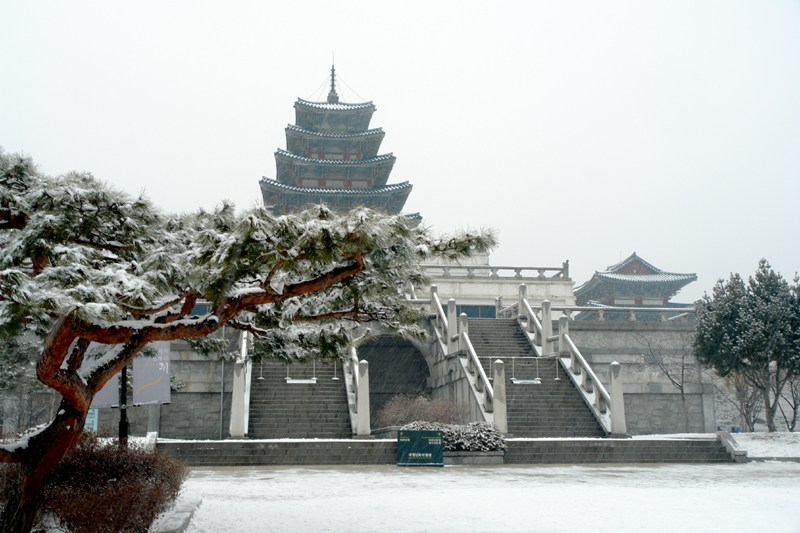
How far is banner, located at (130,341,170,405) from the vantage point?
1373 centimetres

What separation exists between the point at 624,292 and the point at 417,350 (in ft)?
74.4

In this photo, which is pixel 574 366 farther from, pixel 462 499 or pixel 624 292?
pixel 624 292

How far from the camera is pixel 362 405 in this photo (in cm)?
1717

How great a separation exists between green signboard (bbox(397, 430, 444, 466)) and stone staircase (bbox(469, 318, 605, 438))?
11.0 feet

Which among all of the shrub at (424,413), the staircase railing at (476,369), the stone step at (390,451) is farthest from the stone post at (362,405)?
the staircase railing at (476,369)

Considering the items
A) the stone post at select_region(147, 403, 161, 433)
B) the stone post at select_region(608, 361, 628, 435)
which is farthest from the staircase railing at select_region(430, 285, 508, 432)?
the stone post at select_region(147, 403, 161, 433)

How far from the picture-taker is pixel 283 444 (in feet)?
50.1

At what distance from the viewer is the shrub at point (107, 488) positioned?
19.0 ft

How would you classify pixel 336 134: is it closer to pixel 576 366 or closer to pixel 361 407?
pixel 576 366

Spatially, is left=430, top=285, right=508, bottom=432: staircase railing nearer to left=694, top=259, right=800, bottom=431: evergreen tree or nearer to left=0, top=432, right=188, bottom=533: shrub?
left=694, top=259, right=800, bottom=431: evergreen tree

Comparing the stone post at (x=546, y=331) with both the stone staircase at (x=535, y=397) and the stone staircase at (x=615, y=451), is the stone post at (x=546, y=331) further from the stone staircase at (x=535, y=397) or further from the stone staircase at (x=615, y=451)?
the stone staircase at (x=615, y=451)

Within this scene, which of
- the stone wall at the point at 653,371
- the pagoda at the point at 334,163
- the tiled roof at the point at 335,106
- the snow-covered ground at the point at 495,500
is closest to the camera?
the snow-covered ground at the point at 495,500

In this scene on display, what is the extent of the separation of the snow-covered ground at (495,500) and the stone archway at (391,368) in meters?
11.1

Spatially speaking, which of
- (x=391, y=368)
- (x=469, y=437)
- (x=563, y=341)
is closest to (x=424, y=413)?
(x=469, y=437)
